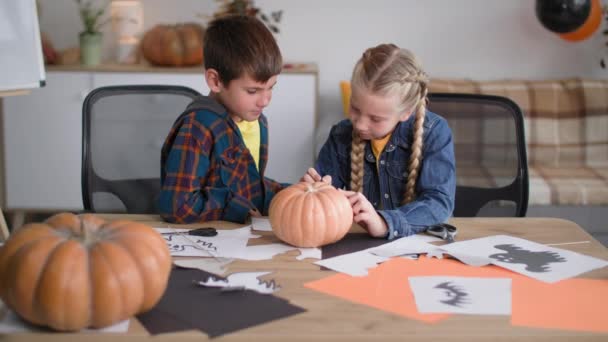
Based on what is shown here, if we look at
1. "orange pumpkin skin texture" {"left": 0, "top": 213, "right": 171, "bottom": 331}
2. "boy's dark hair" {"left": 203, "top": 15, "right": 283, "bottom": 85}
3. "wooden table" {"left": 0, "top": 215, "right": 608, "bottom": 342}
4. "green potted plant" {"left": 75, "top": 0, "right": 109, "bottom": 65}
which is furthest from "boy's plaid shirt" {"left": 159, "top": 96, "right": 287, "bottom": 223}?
"green potted plant" {"left": 75, "top": 0, "right": 109, "bottom": 65}

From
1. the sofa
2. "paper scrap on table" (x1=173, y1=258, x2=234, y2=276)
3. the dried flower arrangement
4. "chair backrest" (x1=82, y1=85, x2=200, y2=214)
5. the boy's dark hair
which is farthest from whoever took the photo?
the dried flower arrangement

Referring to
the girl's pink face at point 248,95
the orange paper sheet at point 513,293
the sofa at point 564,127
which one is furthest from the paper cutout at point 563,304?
the sofa at point 564,127

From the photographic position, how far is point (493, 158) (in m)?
2.44

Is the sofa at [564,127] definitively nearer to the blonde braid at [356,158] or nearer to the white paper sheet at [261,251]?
the blonde braid at [356,158]

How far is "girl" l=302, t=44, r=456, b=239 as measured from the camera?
71.9 inches

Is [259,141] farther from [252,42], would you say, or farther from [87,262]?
[87,262]

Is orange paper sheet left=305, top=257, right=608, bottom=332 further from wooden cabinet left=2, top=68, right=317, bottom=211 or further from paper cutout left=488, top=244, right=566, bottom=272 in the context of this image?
wooden cabinet left=2, top=68, right=317, bottom=211

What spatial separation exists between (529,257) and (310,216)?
0.47 m

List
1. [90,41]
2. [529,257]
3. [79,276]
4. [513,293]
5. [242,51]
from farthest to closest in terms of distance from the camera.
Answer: [90,41] < [242,51] < [529,257] < [513,293] < [79,276]

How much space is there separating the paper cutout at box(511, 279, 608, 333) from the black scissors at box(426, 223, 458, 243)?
12.3 inches

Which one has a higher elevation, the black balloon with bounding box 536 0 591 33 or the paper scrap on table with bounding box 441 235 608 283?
the black balloon with bounding box 536 0 591 33

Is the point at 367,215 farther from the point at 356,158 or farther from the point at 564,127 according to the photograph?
the point at 564,127

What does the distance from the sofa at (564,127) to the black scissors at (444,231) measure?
2.21 meters

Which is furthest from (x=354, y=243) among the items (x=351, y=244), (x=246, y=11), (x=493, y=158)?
(x=246, y=11)
